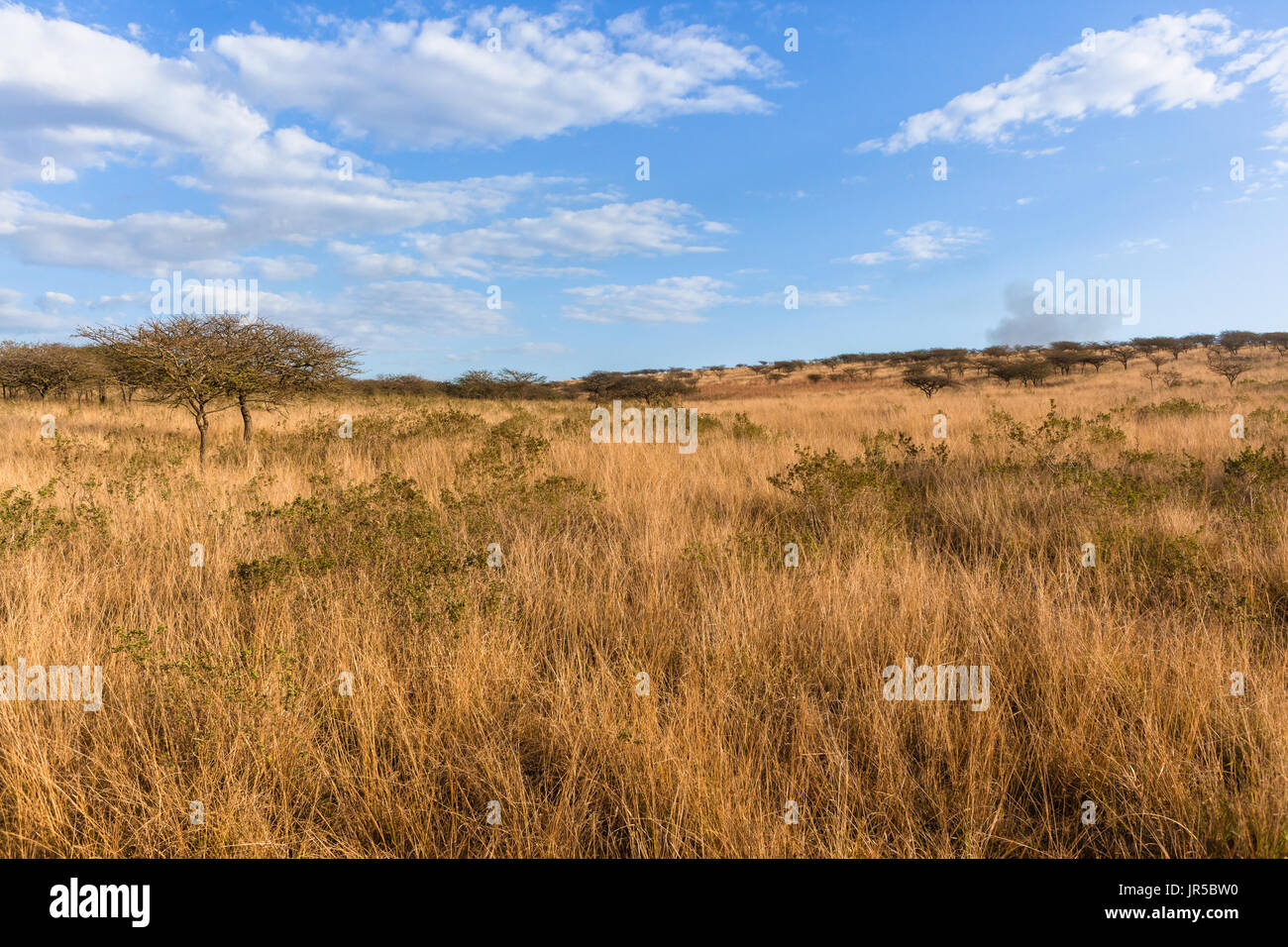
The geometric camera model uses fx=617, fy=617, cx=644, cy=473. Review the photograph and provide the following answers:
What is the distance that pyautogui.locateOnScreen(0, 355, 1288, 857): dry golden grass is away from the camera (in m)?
2.45

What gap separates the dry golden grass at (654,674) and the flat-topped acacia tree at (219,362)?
235 inches

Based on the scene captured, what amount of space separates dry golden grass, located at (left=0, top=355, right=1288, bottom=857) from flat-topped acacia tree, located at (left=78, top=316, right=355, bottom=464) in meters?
5.96

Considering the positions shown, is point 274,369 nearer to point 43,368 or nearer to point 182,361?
point 182,361

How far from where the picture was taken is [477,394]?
39375 mm

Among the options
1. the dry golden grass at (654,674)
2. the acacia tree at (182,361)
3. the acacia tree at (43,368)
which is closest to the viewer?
the dry golden grass at (654,674)

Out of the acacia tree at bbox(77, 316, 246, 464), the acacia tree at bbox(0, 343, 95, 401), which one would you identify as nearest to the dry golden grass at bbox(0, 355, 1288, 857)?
the acacia tree at bbox(77, 316, 246, 464)

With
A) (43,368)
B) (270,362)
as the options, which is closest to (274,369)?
(270,362)

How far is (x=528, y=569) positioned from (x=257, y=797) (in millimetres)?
2523

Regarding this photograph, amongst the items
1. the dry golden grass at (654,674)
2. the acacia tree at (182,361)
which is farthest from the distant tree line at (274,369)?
the dry golden grass at (654,674)

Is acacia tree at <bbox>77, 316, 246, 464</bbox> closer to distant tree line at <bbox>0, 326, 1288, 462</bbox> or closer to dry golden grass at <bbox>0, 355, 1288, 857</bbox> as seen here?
distant tree line at <bbox>0, 326, 1288, 462</bbox>

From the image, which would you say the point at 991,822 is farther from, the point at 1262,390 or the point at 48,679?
the point at 1262,390

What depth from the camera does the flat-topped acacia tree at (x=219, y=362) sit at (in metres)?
12.0

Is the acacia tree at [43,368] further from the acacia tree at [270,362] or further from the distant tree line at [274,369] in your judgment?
the acacia tree at [270,362]

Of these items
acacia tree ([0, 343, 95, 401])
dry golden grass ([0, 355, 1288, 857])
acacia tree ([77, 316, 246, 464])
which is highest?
acacia tree ([0, 343, 95, 401])
